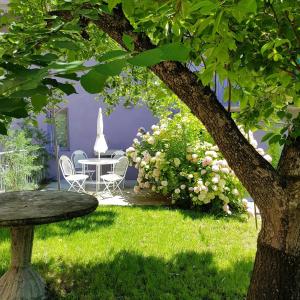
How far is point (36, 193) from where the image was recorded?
5016 mm

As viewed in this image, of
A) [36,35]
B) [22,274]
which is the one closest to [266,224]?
[36,35]

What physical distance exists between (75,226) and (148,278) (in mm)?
2580

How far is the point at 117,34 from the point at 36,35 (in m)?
1.61

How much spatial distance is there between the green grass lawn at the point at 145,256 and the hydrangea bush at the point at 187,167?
24.1 inches

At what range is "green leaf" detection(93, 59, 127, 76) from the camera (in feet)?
2.02

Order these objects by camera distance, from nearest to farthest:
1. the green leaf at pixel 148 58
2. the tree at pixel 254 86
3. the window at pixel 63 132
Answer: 1. the green leaf at pixel 148 58
2. the tree at pixel 254 86
3. the window at pixel 63 132

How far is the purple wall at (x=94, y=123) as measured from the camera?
12797 mm

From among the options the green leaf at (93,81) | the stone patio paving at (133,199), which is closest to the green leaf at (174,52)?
the green leaf at (93,81)

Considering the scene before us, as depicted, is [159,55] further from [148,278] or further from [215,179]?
[215,179]

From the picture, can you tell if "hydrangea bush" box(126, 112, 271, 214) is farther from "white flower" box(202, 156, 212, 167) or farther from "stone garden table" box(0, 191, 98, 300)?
"stone garden table" box(0, 191, 98, 300)

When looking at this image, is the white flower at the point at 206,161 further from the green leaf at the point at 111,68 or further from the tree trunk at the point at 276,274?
the green leaf at the point at 111,68

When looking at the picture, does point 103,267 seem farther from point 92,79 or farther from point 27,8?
point 92,79

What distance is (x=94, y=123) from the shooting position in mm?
12906

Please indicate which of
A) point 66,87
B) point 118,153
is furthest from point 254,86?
point 118,153
